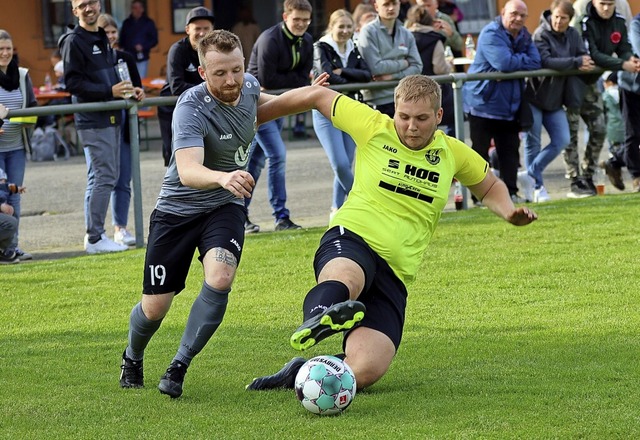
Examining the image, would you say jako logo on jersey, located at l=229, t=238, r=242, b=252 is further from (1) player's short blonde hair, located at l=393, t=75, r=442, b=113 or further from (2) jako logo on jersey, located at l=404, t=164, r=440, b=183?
(1) player's short blonde hair, located at l=393, t=75, r=442, b=113

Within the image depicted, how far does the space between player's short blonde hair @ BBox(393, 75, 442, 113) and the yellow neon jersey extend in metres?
0.32

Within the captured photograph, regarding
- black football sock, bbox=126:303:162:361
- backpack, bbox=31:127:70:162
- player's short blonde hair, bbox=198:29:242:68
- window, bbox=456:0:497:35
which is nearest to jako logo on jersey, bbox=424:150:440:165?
player's short blonde hair, bbox=198:29:242:68

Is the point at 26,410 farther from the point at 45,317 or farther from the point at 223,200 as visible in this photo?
the point at 45,317

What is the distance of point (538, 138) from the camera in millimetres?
13891

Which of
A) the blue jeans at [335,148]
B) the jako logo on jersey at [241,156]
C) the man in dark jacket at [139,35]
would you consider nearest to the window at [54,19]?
the man in dark jacket at [139,35]

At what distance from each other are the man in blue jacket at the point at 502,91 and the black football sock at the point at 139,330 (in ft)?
23.6

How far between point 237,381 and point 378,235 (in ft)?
3.75

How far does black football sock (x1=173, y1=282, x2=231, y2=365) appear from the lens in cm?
656

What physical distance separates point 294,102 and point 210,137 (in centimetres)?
74

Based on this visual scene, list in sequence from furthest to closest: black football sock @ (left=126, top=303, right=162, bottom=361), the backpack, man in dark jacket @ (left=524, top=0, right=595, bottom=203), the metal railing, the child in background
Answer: the backpack < the child in background < man in dark jacket @ (left=524, top=0, right=595, bottom=203) < the metal railing < black football sock @ (left=126, top=303, right=162, bottom=361)

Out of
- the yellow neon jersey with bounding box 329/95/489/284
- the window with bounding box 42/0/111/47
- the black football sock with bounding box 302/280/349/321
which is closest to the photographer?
the black football sock with bounding box 302/280/349/321

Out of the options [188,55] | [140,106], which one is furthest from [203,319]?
[188,55]

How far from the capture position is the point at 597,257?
10578 mm

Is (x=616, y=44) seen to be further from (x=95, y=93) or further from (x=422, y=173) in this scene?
(x=422, y=173)
